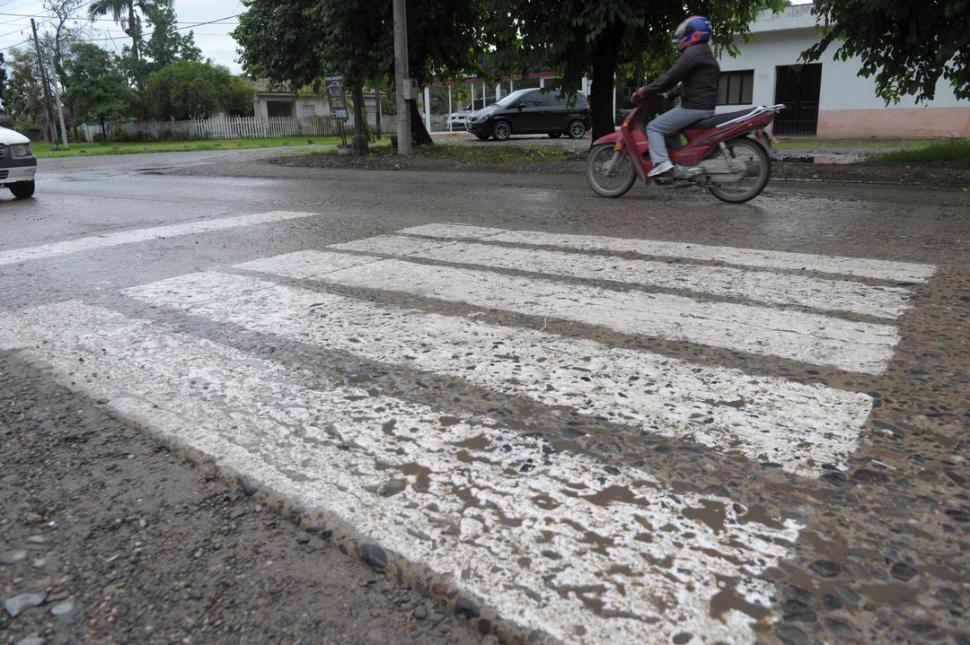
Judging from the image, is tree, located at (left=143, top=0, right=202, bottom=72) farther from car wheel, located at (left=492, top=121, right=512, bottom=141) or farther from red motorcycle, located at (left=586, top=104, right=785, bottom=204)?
red motorcycle, located at (left=586, top=104, right=785, bottom=204)

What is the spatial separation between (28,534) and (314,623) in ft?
3.16

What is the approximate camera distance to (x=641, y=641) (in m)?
1.56

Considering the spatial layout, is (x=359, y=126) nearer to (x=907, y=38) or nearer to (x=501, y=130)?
(x=501, y=130)

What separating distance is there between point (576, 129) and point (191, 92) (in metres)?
29.7

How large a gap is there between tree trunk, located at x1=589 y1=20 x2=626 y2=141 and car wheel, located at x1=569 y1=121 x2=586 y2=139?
12706mm

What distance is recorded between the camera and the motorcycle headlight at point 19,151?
11453 millimetres

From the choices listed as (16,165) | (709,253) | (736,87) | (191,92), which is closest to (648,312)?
(709,253)

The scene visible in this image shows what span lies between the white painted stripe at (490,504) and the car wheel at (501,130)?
25.3 m

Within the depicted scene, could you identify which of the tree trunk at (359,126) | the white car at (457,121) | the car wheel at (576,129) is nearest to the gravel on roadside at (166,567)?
the tree trunk at (359,126)

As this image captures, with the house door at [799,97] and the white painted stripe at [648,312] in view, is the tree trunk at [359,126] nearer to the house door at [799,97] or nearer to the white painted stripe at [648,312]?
the white painted stripe at [648,312]

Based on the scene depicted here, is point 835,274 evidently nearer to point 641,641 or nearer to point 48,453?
point 641,641

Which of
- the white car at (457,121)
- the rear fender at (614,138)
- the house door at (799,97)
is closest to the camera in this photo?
the rear fender at (614,138)

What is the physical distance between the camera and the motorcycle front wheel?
861 centimetres

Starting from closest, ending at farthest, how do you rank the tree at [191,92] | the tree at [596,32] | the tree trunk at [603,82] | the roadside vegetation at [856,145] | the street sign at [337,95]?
the tree at [596,32]
the tree trunk at [603,82]
the street sign at [337,95]
the roadside vegetation at [856,145]
the tree at [191,92]
